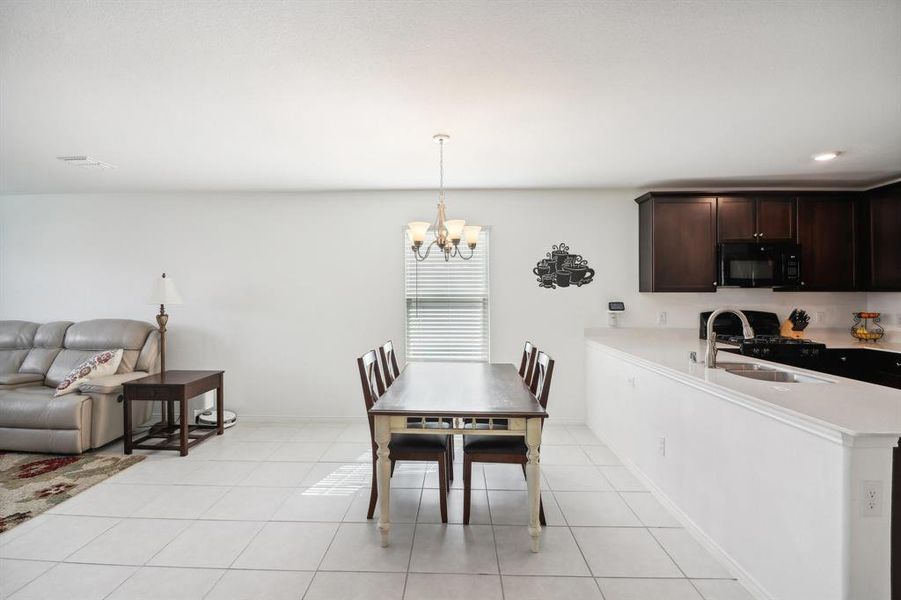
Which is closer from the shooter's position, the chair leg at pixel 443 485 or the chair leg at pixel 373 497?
the chair leg at pixel 443 485

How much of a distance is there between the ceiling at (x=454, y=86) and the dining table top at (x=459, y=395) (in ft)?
5.56

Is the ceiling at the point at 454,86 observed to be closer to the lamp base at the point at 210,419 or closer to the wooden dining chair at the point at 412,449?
the wooden dining chair at the point at 412,449

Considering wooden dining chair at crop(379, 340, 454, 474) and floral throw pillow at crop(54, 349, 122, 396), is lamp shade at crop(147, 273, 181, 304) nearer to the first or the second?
floral throw pillow at crop(54, 349, 122, 396)

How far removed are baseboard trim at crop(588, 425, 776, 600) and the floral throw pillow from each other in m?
4.66

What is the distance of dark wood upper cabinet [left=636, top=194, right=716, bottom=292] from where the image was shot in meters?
4.17

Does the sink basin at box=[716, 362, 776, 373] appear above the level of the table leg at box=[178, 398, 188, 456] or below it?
above

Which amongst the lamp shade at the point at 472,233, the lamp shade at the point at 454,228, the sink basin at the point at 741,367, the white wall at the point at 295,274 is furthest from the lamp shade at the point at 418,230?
the sink basin at the point at 741,367

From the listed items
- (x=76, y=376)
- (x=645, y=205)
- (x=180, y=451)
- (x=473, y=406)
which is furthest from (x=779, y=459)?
(x=76, y=376)

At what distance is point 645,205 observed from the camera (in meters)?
4.36

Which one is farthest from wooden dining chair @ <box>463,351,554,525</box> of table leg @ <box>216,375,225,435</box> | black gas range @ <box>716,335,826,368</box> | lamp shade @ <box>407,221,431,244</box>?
table leg @ <box>216,375,225,435</box>

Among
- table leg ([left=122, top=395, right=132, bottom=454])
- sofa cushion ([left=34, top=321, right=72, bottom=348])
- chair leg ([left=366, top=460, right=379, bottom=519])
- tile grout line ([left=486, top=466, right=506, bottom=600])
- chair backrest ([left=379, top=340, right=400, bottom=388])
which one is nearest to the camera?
tile grout line ([left=486, top=466, right=506, bottom=600])

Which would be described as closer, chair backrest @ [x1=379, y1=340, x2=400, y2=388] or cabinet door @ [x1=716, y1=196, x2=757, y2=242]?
chair backrest @ [x1=379, y1=340, x2=400, y2=388]

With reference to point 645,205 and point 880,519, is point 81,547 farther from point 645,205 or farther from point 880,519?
point 645,205

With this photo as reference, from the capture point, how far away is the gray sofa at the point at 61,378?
3637mm
